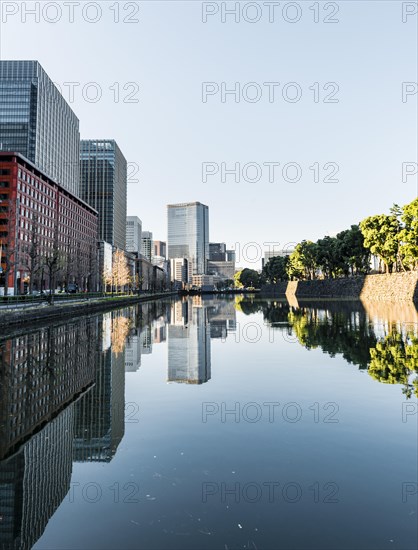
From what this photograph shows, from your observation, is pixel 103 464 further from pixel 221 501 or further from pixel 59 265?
pixel 59 265

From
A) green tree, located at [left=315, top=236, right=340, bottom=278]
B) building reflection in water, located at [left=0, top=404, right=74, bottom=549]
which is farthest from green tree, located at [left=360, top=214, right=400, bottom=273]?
building reflection in water, located at [left=0, top=404, right=74, bottom=549]

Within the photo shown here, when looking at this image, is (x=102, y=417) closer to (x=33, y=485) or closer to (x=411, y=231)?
(x=33, y=485)

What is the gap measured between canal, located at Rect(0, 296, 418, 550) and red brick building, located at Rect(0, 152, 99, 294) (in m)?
59.2

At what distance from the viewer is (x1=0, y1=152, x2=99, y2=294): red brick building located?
291ft

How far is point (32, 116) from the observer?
5659 inches

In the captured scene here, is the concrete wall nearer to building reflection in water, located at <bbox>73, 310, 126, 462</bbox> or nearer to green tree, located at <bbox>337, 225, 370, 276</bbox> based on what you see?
green tree, located at <bbox>337, 225, 370, 276</bbox>

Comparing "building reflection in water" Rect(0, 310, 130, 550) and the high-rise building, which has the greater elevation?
the high-rise building

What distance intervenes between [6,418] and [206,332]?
73.3 feet

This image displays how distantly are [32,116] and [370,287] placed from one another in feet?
421

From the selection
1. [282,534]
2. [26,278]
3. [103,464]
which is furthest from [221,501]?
[26,278]

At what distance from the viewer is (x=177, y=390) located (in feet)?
44.7

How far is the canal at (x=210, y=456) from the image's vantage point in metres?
5.43

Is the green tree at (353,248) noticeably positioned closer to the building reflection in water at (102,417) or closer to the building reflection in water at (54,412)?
the building reflection in water at (54,412)

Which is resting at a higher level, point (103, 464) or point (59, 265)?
Result: point (59, 265)
